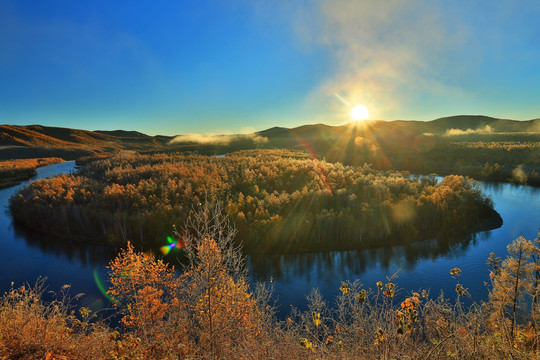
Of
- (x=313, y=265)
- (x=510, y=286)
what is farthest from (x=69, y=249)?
(x=510, y=286)

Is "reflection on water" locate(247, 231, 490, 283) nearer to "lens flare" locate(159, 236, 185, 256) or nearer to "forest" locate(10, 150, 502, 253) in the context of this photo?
"forest" locate(10, 150, 502, 253)

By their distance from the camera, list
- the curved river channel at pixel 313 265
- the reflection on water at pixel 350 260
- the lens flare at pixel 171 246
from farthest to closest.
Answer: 1. the lens flare at pixel 171 246
2. the reflection on water at pixel 350 260
3. the curved river channel at pixel 313 265

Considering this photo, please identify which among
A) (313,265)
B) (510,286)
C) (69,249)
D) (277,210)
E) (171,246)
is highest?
(510,286)

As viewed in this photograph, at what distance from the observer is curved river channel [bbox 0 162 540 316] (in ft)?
76.9

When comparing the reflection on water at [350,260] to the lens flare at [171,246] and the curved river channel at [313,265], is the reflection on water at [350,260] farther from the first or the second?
the lens flare at [171,246]

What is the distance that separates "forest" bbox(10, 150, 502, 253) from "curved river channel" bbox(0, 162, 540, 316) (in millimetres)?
1848

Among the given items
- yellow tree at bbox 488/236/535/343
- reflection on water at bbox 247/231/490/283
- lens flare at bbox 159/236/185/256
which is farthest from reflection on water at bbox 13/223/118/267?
yellow tree at bbox 488/236/535/343

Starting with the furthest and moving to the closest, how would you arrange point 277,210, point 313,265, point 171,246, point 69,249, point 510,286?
point 277,210 → point 171,246 → point 69,249 → point 313,265 → point 510,286

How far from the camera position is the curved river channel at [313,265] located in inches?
923

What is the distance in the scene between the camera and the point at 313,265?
28.0m

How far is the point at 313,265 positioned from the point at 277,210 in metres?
9.81

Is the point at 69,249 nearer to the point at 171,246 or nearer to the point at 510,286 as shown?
the point at 171,246

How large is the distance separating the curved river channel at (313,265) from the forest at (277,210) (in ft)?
6.06

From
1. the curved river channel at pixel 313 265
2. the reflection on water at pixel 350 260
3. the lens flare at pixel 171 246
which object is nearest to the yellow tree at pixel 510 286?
the curved river channel at pixel 313 265
